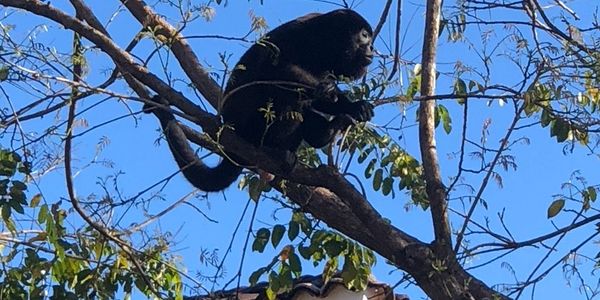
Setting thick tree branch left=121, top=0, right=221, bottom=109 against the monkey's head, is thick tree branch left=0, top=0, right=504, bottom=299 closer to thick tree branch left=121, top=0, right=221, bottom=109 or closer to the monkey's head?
thick tree branch left=121, top=0, right=221, bottom=109

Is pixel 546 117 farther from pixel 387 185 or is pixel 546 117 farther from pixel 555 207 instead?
pixel 387 185

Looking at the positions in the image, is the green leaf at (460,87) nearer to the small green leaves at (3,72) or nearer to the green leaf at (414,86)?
the green leaf at (414,86)

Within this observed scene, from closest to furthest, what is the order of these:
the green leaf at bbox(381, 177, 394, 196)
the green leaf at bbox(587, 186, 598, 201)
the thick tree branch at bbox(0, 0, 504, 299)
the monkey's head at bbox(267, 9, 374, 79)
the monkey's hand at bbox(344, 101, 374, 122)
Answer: the green leaf at bbox(587, 186, 598, 201) < the thick tree branch at bbox(0, 0, 504, 299) < the green leaf at bbox(381, 177, 394, 196) < the monkey's hand at bbox(344, 101, 374, 122) < the monkey's head at bbox(267, 9, 374, 79)

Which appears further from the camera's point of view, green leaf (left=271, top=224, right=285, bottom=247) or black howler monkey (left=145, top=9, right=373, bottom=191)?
black howler monkey (left=145, top=9, right=373, bottom=191)

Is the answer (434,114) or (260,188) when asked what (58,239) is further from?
(434,114)

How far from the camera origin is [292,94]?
11.3 feet

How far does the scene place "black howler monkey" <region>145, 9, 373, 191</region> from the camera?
3.36 m

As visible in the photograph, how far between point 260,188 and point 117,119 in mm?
570

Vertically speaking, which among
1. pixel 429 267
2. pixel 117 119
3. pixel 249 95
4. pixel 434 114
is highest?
pixel 249 95

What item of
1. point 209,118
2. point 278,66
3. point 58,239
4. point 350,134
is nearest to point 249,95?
point 278,66

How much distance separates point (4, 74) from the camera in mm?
2635

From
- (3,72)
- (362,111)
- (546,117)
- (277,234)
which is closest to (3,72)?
(3,72)

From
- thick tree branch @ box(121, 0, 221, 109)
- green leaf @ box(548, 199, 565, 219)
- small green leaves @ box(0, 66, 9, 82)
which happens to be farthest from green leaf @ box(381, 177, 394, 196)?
small green leaves @ box(0, 66, 9, 82)

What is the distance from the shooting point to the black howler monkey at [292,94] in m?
3.36
